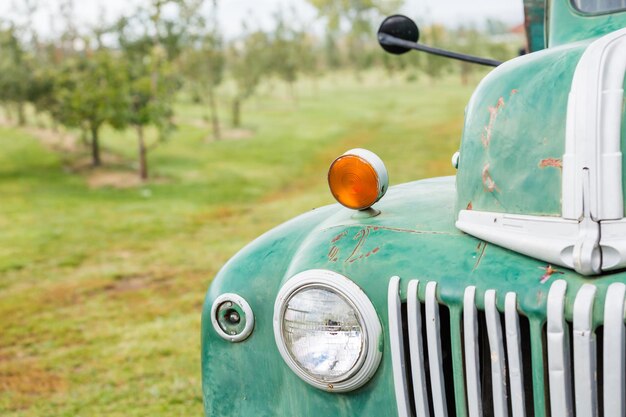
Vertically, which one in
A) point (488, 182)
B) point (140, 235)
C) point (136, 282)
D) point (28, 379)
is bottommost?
point (140, 235)

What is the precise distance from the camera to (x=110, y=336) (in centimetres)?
597

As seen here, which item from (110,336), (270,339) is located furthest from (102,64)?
(270,339)

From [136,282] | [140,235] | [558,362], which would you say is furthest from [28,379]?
[140,235]

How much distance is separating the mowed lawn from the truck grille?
274 cm

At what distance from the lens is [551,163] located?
1.90 m

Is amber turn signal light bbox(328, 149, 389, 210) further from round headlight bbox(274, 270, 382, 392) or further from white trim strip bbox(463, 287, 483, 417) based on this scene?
white trim strip bbox(463, 287, 483, 417)

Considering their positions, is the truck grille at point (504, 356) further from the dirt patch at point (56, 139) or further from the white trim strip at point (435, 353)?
the dirt patch at point (56, 139)

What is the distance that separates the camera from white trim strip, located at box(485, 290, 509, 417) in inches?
67.7

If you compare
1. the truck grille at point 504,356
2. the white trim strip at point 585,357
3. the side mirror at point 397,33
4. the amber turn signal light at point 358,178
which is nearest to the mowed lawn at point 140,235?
the side mirror at point 397,33

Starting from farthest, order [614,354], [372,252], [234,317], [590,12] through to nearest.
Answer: [590,12]
[234,317]
[372,252]
[614,354]

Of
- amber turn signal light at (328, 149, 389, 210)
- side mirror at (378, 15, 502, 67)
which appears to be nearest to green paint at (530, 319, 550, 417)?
amber turn signal light at (328, 149, 389, 210)

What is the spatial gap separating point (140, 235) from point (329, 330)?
352 inches

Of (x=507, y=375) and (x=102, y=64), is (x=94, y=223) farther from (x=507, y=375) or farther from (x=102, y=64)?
(x=507, y=375)

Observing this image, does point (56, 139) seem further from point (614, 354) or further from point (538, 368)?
point (614, 354)
